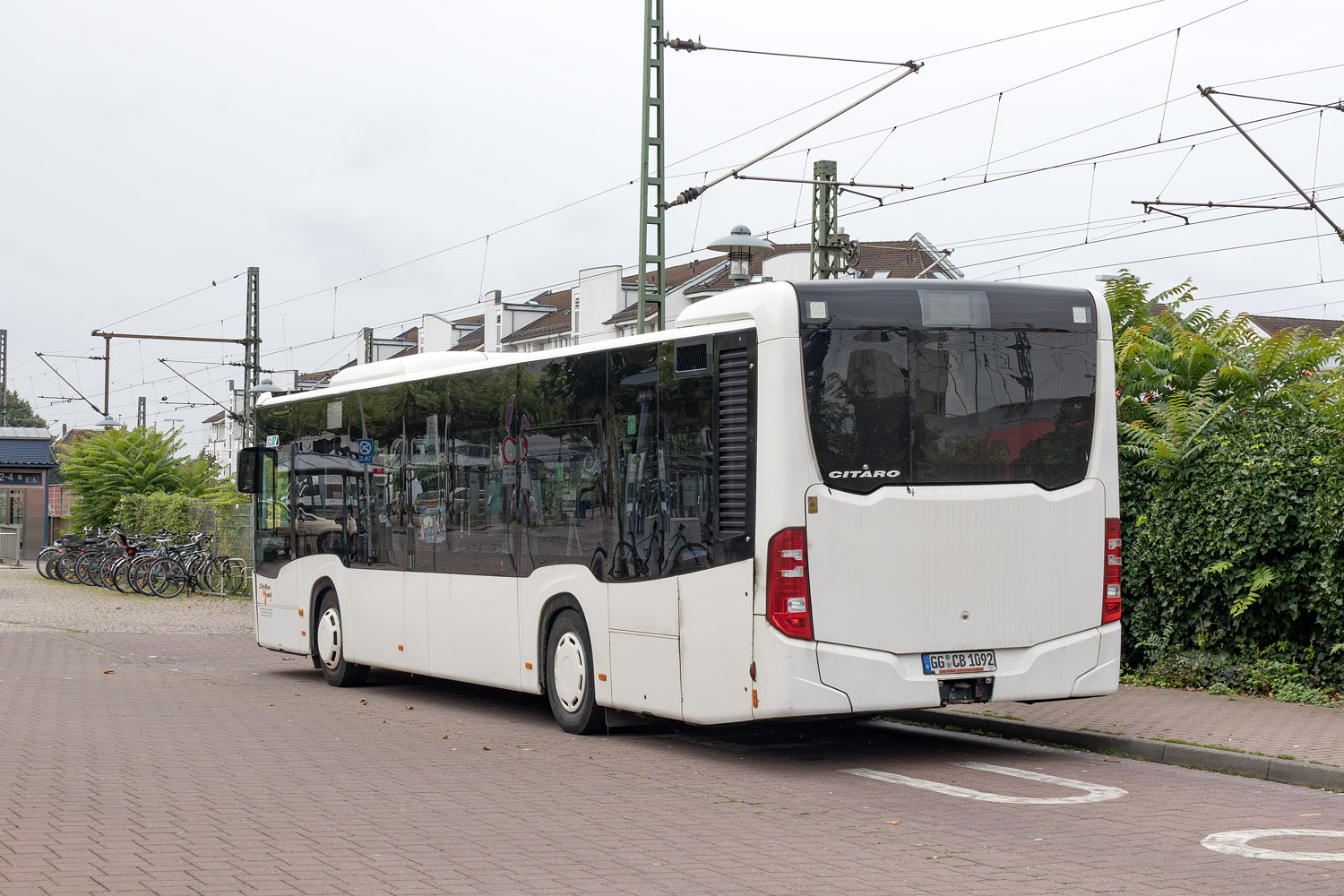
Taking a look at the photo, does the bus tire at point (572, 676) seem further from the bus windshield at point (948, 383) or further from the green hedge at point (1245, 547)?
the green hedge at point (1245, 547)

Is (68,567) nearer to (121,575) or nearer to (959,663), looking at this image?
(121,575)

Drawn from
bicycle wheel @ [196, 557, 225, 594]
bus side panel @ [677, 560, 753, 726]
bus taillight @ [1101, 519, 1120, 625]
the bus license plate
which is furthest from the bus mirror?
bicycle wheel @ [196, 557, 225, 594]

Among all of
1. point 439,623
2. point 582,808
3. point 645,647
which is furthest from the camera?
point 439,623

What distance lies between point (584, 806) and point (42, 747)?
173 inches

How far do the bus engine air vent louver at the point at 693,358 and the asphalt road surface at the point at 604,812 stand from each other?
2499 millimetres

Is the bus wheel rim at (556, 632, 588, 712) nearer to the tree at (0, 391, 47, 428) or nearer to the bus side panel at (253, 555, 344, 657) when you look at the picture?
the bus side panel at (253, 555, 344, 657)

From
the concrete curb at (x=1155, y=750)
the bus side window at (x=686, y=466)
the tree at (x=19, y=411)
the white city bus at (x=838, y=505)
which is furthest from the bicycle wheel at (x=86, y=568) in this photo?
the tree at (x=19, y=411)

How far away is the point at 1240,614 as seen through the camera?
1314cm

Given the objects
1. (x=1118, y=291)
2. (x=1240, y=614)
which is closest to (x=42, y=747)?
(x=1240, y=614)

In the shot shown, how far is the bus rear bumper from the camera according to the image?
935 centimetres

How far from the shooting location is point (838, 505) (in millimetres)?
9383

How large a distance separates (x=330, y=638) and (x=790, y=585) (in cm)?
756

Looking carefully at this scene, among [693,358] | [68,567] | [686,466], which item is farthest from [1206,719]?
[68,567]

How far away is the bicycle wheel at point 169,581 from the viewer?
1287 inches
